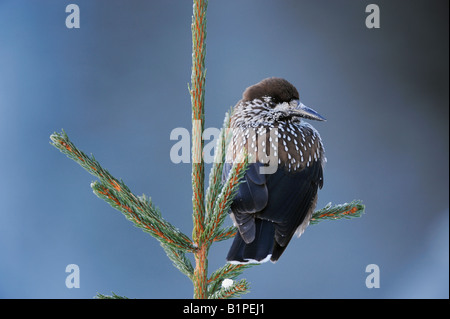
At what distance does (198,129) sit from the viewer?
83 cm

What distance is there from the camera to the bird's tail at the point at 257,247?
0.99 meters

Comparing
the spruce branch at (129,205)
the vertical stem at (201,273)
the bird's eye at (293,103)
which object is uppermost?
the bird's eye at (293,103)

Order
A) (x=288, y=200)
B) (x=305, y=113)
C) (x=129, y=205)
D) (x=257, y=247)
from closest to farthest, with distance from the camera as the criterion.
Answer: (x=129, y=205)
(x=257, y=247)
(x=288, y=200)
(x=305, y=113)

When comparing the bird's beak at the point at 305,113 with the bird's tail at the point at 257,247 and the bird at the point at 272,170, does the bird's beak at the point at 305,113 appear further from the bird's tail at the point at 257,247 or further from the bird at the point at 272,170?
the bird's tail at the point at 257,247

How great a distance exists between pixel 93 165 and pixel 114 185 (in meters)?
0.05

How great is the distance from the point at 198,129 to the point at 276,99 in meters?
0.66

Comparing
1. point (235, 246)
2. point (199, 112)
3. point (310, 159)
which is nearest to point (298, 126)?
point (310, 159)

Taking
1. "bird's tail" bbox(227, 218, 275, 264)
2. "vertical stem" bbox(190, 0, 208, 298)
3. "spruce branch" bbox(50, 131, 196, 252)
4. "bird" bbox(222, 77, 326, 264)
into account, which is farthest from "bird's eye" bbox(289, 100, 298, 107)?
"spruce branch" bbox(50, 131, 196, 252)

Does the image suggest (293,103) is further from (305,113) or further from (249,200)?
(249,200)

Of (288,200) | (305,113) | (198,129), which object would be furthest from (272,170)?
(198,129)

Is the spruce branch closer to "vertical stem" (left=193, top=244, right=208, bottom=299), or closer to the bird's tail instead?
"vertical stem" (left=193, top=244, right=208, bottom=299)

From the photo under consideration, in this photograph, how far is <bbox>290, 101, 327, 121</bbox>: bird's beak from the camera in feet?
4.40

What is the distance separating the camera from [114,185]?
830 mm

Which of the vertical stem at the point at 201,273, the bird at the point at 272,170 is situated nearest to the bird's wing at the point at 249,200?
the bird at the point at 272,170
